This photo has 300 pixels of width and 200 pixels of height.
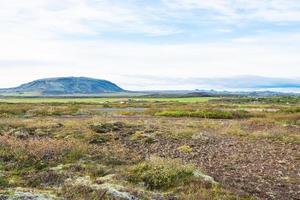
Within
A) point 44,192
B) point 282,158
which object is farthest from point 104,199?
point 282,158

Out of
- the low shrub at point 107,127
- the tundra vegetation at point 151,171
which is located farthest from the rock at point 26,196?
the low shrub at point 107,127

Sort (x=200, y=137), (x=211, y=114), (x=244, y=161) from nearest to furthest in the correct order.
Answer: (x=244, y=161) < (x=200, y=137) < (x=211, y=114)

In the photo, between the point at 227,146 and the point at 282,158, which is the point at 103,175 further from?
the point at 227,146

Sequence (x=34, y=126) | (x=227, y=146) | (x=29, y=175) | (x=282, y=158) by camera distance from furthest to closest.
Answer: (x=34, y=126), (x=227, y=146), (x=282, y=158), (x=29, y=175)

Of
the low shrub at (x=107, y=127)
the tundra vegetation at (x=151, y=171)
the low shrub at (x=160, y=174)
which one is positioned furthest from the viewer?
the low shrub at (x=107, y=127)

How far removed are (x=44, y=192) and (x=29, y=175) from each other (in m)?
3.09

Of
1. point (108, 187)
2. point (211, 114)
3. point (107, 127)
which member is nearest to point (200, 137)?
point (107, 127)

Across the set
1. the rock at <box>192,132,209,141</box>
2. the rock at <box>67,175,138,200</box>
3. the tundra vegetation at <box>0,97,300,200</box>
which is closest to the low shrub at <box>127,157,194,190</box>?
the tundra vegetation at <box>0,97,300,200</box>

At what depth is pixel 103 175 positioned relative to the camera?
606 inches

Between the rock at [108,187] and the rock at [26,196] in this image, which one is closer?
the rock at [26,196]

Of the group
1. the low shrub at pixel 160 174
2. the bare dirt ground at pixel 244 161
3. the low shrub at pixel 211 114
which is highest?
the low shrub at pixel 160 174

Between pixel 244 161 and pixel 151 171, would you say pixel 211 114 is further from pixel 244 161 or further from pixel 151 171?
pixel 151 171

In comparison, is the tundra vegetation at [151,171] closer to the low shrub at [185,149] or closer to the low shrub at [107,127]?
the low shrub at [185,149]

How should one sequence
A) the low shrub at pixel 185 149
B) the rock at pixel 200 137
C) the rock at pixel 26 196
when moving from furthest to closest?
1. the rock at pixel 200 137
2. the low shrub at pixel 185 149
3. the rock at pixel 26 196
